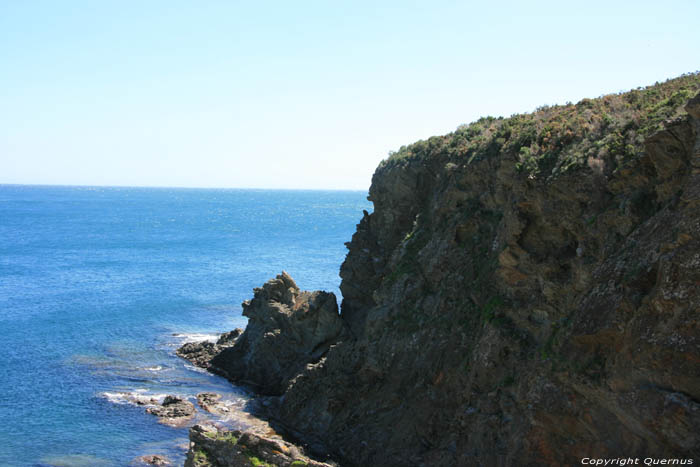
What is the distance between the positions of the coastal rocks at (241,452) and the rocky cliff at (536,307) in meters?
6.61

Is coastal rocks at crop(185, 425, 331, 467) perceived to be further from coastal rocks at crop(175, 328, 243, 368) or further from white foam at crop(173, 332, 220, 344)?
white foam at crop(173, 332, 220, 344)

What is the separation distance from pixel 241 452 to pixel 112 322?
136 feet

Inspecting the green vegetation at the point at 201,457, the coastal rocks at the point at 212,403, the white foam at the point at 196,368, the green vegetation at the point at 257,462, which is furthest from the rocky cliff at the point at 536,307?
the white foam at the point at 196,368

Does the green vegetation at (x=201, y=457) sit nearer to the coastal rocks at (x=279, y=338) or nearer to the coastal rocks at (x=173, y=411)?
the coastal rocks at (x=173, y=411)

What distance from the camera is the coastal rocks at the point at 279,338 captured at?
40.8 metres

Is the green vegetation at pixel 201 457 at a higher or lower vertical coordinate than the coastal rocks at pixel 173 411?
higher

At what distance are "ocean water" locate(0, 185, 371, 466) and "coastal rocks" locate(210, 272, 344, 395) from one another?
2.18 m

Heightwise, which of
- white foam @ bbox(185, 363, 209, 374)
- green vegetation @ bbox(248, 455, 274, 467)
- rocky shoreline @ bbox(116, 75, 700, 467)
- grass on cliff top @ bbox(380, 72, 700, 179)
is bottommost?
white foam @ bbox(185, 363, 209, 374)

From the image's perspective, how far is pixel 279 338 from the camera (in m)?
42.4

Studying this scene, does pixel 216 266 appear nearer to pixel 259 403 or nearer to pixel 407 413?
pixel 259 403

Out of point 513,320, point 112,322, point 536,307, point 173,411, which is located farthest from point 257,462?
point 112,322

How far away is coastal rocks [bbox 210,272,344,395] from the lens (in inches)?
1604

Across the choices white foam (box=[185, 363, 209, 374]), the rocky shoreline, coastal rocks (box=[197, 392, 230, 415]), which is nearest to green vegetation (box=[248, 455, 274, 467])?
the rocky shoreline

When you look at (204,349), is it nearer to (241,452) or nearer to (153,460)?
(153,460)
